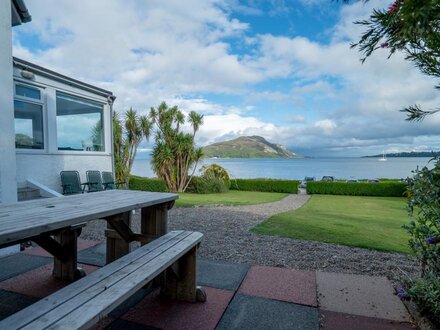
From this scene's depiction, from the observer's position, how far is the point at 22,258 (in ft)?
12.3

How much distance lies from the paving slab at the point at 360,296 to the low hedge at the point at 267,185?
1492 centimetres

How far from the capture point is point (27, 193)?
Result: 616 centimetres

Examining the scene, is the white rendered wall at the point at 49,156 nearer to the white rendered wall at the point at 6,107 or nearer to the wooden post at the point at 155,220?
the white rendered wall at the point at 6,107

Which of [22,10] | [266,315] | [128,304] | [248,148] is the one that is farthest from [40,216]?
[248,148]

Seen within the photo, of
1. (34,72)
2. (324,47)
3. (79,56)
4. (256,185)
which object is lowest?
(256,185)

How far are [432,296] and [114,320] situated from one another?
2.56 m

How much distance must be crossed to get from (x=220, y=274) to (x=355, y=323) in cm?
156

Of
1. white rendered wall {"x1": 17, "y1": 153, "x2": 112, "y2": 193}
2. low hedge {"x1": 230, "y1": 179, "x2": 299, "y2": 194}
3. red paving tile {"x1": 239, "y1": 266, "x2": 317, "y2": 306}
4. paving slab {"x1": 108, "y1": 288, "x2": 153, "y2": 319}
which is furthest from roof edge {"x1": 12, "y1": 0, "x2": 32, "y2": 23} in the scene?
low hedge {"x1": 230, "y1": 179, "x2": 299, "y2": 194}

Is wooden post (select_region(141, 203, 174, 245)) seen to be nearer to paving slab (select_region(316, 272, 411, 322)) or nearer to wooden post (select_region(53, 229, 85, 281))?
wooden post (select_region(53, 229, 85, 281))

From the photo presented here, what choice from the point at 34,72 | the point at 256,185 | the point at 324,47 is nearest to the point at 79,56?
the point at 34,72

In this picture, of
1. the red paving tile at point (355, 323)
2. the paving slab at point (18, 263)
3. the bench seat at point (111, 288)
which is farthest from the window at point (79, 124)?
the red paving tile at point (355, 323)

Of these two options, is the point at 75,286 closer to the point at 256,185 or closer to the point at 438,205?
the point at 438,205

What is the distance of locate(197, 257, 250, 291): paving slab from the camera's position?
3041 mm

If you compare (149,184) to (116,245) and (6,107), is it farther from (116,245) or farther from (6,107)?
(116,245)
